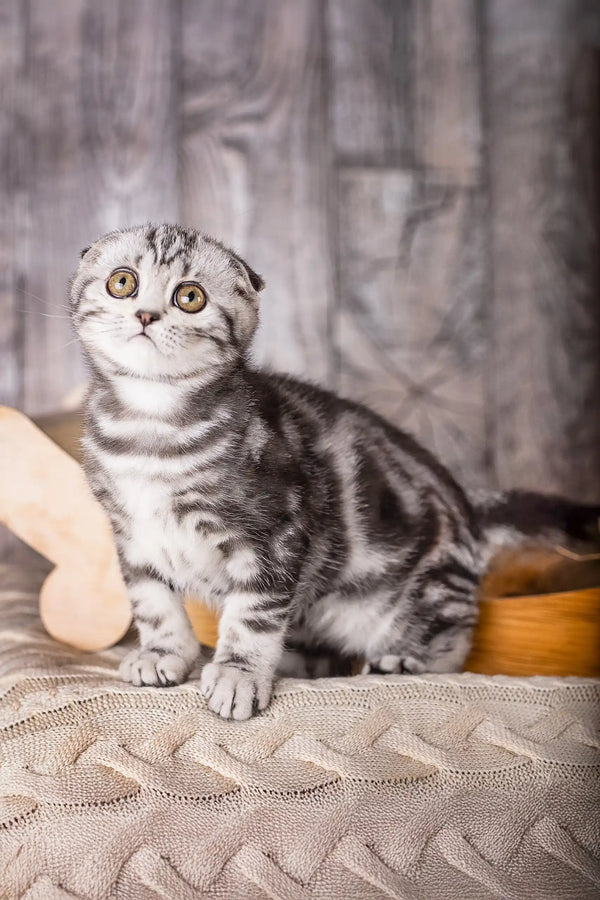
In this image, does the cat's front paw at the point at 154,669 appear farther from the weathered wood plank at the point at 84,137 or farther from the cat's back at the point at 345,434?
the weathered wood plank at the point at 84,137

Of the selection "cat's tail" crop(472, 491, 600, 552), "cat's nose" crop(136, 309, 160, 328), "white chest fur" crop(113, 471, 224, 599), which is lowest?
"cat's tail" crop(472, 491, 600, 552)

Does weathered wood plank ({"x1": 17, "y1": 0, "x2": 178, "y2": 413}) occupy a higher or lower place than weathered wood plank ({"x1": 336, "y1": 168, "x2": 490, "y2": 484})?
higher

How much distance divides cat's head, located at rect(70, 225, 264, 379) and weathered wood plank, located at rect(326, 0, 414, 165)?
1.90 feet

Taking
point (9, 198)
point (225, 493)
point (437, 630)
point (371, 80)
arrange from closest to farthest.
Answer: point (225, 493) < point (437, 630) < point (9, 198) < point (371, 80)

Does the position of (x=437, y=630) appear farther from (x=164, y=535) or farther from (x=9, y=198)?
(x=9, y=198)

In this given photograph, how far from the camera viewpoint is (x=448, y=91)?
136 centimetres

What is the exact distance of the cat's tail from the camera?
3.73 ft

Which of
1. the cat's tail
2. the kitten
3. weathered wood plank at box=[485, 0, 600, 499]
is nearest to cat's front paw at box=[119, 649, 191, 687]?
the kitten

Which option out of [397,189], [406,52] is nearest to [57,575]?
[397,189]

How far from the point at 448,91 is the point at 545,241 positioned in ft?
0.95

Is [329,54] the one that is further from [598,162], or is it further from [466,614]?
[466,614]

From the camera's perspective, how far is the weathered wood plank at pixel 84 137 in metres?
1.26

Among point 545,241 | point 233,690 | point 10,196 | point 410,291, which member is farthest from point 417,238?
point 233,690

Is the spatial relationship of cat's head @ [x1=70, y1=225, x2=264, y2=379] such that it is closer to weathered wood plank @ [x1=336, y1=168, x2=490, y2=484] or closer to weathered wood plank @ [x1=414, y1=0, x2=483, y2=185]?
weathered wood plank @ [x1=336, y1=168, x2=490, y2=484]
